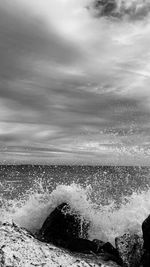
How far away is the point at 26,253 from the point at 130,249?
3.43 metres

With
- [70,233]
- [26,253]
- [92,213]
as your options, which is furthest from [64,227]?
[26,253]

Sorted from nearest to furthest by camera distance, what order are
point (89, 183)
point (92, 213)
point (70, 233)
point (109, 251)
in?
point (109, 251), point (70, 233), point (92, 213), point (89, 183)

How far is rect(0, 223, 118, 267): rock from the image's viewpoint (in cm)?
471

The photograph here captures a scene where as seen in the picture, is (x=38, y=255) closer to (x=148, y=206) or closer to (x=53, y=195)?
(x=53, y=195)

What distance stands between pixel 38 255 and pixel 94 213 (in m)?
6.16

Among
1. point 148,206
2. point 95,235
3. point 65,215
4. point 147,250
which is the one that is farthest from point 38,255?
point 148,206

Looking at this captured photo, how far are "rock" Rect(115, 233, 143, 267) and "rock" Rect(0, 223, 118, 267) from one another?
5.02ft

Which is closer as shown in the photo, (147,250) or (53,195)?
(147,250)

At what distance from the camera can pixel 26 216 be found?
11938 mm

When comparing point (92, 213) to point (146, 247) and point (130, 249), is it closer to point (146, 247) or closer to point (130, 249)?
point (130, 249)

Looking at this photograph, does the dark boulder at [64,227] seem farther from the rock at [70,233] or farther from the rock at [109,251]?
the rock at [109,251]

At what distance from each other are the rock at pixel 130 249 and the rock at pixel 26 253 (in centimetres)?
153

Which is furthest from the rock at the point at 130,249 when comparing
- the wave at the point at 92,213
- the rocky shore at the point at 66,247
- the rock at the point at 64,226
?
the wave at the point at 92,213

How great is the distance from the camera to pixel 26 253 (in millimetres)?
4941
